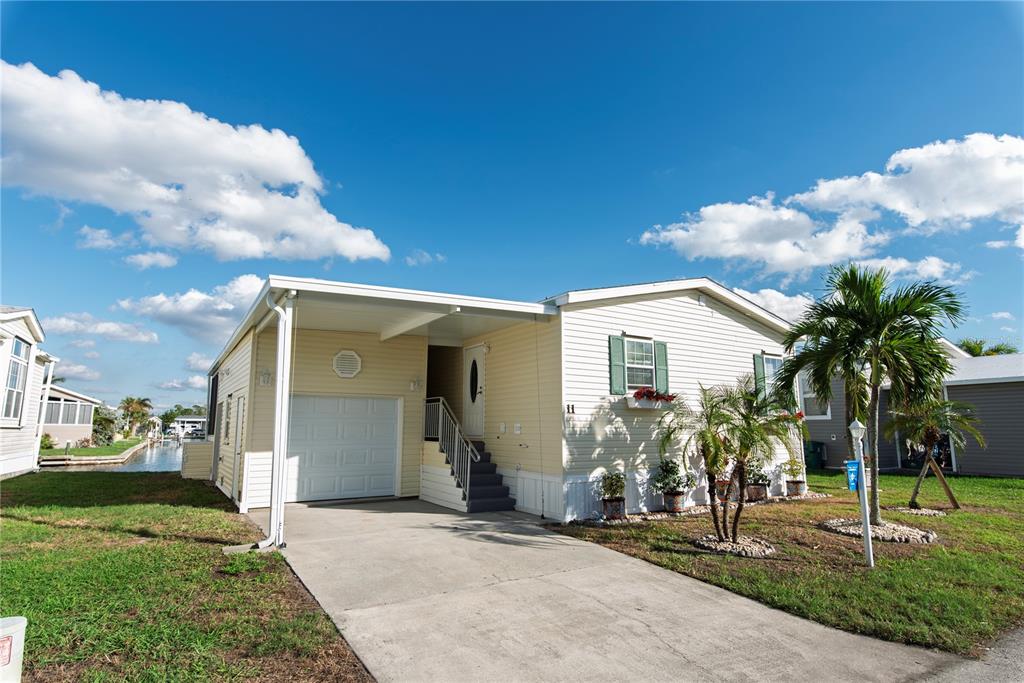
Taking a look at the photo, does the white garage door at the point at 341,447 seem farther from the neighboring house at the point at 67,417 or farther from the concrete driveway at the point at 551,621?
the neighboring house at the point at 67,417

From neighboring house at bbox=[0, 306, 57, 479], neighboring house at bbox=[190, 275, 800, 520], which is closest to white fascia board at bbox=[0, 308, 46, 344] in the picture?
neighboring house at bbox=[0, 306, 57, 479]

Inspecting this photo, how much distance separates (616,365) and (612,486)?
2.11m

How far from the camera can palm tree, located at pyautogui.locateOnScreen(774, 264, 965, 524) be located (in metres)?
7.84

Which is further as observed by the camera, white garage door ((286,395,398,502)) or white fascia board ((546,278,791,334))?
white garage door ((286,395,398,502))

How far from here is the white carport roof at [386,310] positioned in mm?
7586

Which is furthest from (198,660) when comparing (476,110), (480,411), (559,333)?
(476,110)

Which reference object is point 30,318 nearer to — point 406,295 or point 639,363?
point 406,295

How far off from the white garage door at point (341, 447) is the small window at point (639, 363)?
490 centimetres

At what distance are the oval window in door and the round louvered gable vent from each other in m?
2.33

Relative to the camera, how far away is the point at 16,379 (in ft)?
53.1

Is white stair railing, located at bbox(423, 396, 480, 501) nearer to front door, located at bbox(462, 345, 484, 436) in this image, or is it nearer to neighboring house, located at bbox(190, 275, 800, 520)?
neighboring house, located at bbox(190, 275, 800, 520)

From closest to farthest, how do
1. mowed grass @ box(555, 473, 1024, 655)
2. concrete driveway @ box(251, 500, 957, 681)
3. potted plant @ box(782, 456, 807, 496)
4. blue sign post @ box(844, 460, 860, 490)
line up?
concrete driveway @ box(251, 500, 957, 681), mowed grass @ box(555, 473, 1024, 655), blue sign post @ box(844, 460, 860, 490), potted plant @ box(782, 456, 807, 496)

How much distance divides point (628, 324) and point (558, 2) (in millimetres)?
5667

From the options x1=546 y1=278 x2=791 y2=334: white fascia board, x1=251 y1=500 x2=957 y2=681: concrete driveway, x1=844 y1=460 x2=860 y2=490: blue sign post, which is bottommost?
x1=251 y1=500 x2=957 y2=681: concrete driveway
